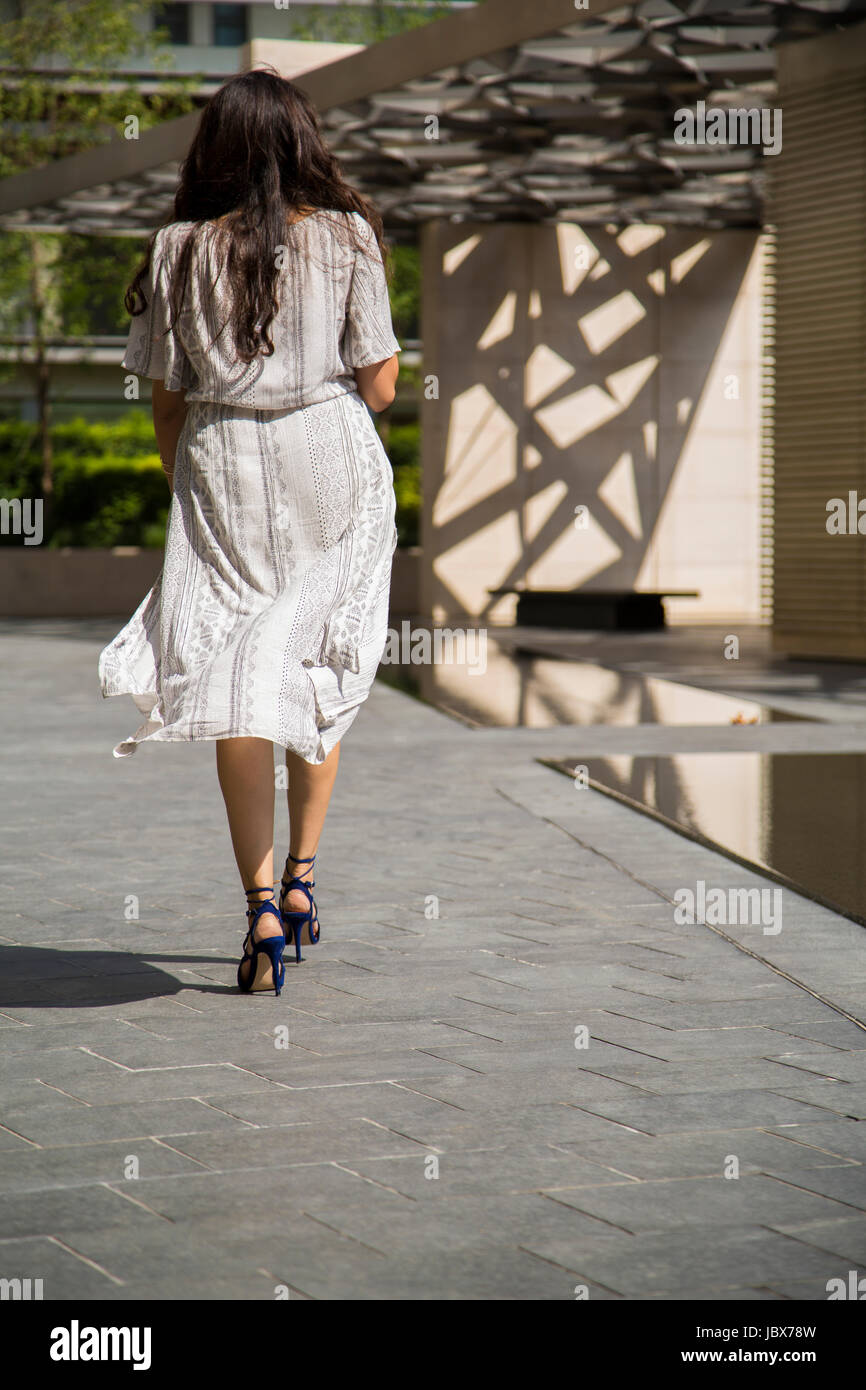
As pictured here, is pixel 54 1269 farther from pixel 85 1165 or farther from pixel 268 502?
pixel 268 502

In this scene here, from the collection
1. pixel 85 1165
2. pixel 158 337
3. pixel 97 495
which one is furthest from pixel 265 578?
pixel 97 495

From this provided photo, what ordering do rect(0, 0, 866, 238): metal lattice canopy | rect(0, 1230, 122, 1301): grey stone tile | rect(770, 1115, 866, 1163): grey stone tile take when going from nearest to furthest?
rect(0, 1230, 122, 1301): grey stone tile < rect(770, 1115, 866, 1163): grey stone tile < rect(0, 0, 866, 238): metal lattice canopy

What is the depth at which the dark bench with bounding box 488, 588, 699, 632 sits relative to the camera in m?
19.0

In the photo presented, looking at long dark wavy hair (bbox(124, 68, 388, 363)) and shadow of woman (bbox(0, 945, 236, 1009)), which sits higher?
long dark wavy hair (bbox(124, 68, 388, 363))

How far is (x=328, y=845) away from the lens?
6309 millimetres

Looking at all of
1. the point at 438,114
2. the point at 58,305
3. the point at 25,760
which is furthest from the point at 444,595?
the point at 25,760

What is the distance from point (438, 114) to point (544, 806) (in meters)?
10.5

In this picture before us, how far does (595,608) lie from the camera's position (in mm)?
19234

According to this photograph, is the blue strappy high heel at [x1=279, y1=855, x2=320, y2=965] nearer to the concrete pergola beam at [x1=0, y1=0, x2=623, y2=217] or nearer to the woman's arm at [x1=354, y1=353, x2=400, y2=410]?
the woman's arm at [x1=354, y1=353, x2=400, y2=410]

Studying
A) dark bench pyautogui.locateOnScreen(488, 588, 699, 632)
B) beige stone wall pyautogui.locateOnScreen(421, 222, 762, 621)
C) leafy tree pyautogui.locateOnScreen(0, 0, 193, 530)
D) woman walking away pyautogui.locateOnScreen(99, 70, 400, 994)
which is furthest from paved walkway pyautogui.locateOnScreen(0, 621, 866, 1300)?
leafy tree pyautogui.locateOnScreen(0, 0, 193, 530)

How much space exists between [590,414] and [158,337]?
18283 mm

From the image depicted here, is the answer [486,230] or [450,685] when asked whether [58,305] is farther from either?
[450,685]

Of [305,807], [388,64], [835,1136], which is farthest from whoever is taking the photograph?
[388,64]

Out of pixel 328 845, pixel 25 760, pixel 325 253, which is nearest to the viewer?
pixel 325 253
